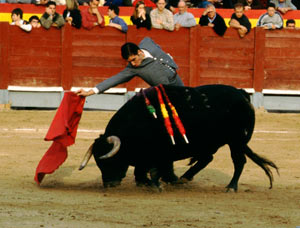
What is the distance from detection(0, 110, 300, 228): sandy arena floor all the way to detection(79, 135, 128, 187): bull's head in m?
0.09

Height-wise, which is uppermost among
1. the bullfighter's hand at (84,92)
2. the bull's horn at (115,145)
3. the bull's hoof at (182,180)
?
the bullfighter's hand at (84,92)

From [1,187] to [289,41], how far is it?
22.7 ft

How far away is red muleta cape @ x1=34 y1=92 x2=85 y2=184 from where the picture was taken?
21.0 feet

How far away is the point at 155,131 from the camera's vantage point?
6.13 metres

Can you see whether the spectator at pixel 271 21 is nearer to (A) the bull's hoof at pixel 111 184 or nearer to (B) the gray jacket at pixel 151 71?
(B) the gray jacket at pixel 151 71

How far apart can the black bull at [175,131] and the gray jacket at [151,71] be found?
0.25m

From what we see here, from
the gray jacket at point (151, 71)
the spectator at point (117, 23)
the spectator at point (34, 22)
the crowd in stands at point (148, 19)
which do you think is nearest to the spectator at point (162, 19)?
the crowd in stands at point (148, 19)

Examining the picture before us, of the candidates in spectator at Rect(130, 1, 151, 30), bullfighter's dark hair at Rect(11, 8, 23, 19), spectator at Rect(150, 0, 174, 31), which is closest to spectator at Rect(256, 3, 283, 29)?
spectator at Rect(150, 0, 174, 31)

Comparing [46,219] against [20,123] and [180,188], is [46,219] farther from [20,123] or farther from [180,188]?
[20,123]

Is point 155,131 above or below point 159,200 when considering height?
above

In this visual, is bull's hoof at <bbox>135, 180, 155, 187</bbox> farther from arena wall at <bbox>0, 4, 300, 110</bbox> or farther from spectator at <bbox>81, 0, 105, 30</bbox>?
spectator at <bbox>81, 0, 105, 30</bbox>

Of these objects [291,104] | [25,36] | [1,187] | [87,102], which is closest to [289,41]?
[291,104]

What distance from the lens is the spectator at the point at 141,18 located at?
11672 mm

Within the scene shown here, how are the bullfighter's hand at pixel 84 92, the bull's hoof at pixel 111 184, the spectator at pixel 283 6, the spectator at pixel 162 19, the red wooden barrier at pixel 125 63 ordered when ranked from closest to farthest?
the bull's hoof at pixel 111 184
the bullfighter's hand at pixel 84 92
the spectator at pixel 162 19
the red wooden barrier at pixel 125 63
the spectator at pixel 283 6
